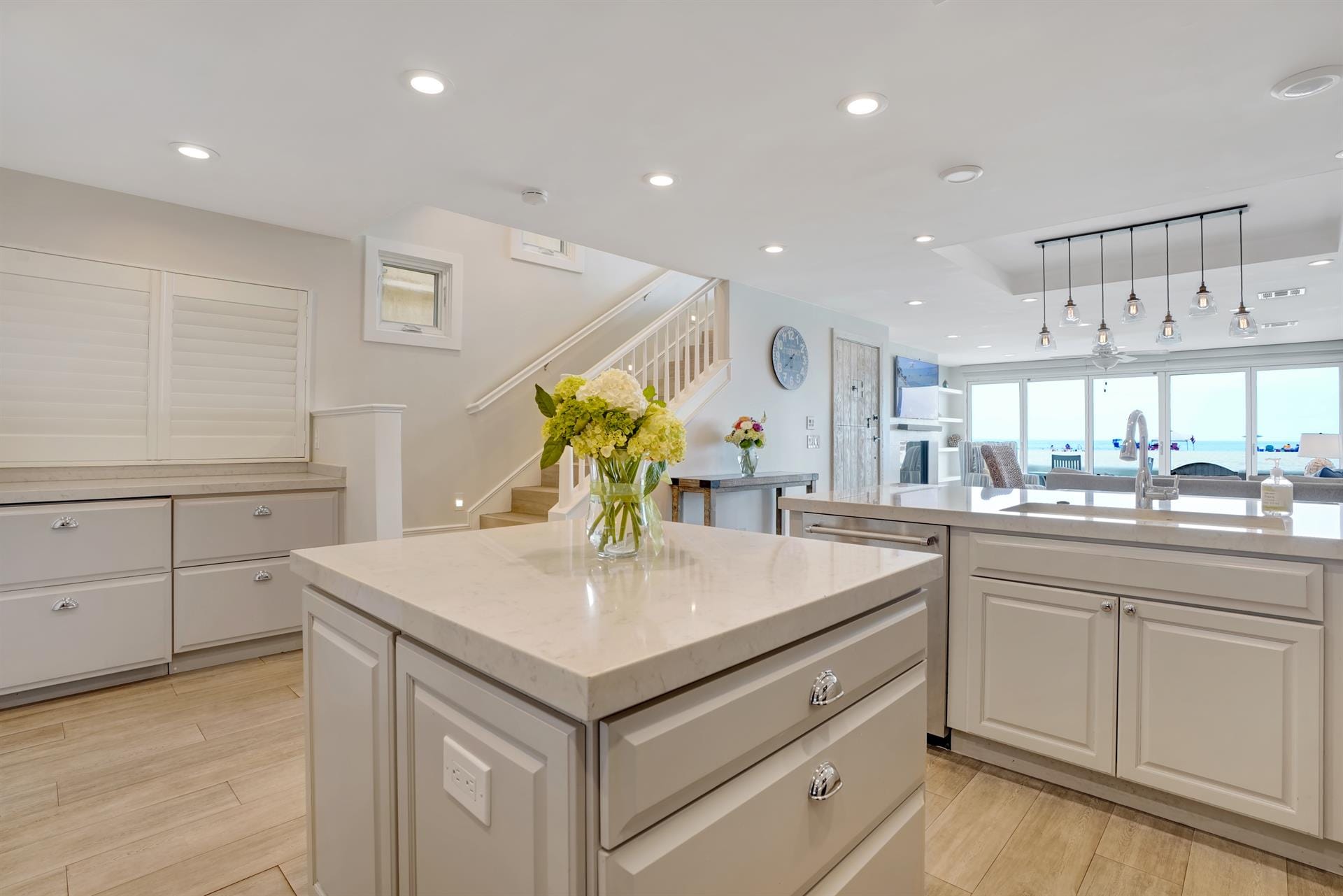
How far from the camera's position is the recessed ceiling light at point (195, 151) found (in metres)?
2.71

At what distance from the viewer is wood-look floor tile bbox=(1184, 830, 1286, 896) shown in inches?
65.3

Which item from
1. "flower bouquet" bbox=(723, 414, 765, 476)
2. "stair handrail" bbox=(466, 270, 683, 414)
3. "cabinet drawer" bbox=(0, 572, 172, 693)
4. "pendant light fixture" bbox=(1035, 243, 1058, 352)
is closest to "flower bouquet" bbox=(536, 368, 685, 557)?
"cabinet drawer" bbox=(0, 572, 172, 693)

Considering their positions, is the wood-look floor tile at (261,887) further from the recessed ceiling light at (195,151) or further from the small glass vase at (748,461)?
the small glass vase at (748,461)

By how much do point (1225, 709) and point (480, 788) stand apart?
2088 mm

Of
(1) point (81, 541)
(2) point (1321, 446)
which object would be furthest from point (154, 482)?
(2) point (1321, 446)

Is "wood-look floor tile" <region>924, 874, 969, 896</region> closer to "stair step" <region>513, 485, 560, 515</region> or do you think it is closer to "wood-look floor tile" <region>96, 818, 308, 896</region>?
"wood-look floor tile" <region>96, 818, 308, 896</region>

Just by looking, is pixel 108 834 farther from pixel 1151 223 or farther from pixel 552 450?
pixel 1151 223

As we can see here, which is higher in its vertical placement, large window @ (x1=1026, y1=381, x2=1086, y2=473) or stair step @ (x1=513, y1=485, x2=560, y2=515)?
large window @ (x1=1026, y1=381, x2=1086, y2=473)

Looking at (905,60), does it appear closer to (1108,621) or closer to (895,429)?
(1108,621)

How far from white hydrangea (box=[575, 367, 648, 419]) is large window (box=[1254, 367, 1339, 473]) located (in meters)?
11.0

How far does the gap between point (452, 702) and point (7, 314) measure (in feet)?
11.8

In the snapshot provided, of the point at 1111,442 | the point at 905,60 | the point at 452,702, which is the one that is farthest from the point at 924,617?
the point at 1111,442

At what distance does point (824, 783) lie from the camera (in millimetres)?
1006

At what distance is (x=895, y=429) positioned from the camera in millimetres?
8047
